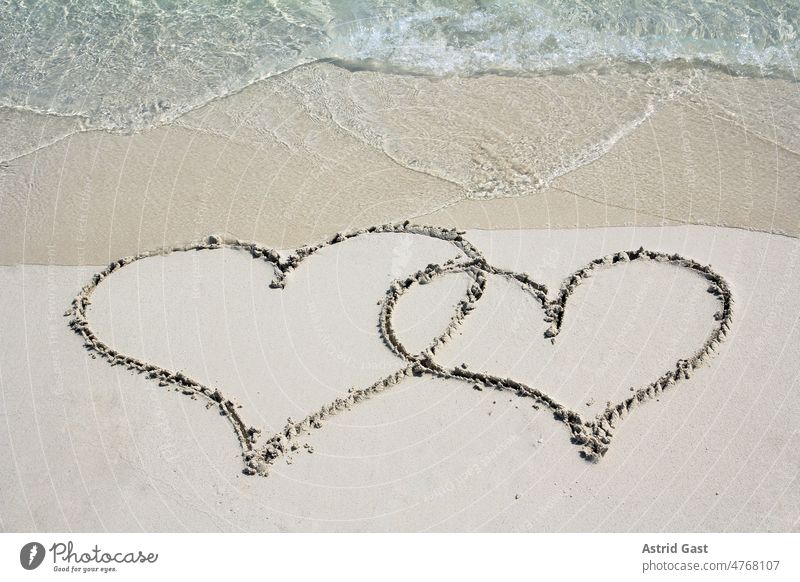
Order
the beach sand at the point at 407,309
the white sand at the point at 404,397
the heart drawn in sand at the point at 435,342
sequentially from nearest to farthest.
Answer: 1. the white sand at the point at 404,397
2. the beach sand at the point at 407,309
3. the heart drawn in sand at the point at 435,342

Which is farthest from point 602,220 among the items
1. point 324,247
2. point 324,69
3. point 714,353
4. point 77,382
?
point 77,382
